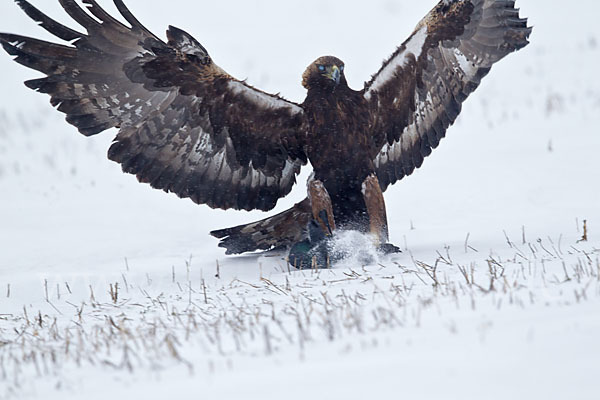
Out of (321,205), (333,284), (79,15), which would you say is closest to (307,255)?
(321,205)

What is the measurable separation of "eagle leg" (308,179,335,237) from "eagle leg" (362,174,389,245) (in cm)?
34

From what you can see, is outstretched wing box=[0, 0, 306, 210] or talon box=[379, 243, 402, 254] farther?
talon box=[379, 243, 402, 254]

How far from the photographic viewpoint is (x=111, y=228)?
28.5ft

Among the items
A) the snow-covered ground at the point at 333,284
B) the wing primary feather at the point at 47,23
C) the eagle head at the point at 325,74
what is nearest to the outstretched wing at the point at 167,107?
the wing primary feather at the point at 47,23

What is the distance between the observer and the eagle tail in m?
6.35

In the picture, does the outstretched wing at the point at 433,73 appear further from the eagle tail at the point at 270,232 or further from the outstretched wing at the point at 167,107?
the eagle tail at the point at 270,232

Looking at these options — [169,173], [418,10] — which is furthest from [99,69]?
[418,10]

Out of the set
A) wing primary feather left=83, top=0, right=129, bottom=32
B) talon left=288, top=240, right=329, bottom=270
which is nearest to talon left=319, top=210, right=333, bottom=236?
talon left=288, top=240, right=329, bottom=270

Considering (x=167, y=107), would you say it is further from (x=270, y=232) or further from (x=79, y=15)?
(x=270, y=232)

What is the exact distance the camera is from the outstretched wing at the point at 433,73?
6.19m

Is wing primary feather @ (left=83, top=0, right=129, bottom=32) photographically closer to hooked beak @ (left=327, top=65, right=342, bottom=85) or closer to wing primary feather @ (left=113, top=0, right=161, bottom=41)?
wing primary feather @ (left=113, top=0, right=161, bottom=41)

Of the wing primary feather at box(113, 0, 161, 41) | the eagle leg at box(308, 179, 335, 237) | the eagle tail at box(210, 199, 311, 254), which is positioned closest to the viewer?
the wing primary feather at box(113, 0, 161, 41)

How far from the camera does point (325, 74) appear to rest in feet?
19.5

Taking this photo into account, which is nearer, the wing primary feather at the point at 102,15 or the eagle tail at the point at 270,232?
the wing primary feather at the point at 102,15
